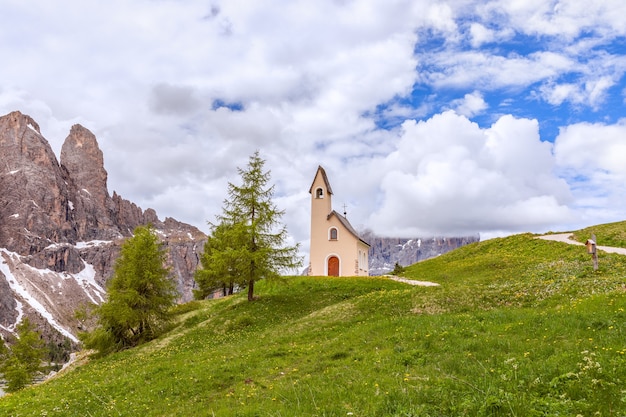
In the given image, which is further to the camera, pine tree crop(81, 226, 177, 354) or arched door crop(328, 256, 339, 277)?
arched door crop(328, 256, 339, 277)

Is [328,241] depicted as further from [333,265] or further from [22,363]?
[22,363]

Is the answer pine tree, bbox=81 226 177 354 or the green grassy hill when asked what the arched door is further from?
the green grassy hill

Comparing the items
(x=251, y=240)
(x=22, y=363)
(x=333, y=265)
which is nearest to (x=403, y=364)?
(x=251, y=240)

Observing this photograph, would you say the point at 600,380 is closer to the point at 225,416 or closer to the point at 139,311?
the point at 225,416

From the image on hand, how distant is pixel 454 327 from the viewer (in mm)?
17125

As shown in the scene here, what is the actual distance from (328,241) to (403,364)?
3892 centimetres

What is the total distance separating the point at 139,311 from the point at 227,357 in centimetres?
1794

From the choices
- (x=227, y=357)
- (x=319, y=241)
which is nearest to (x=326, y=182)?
(x=319, y=241)

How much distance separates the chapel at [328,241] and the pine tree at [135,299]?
19833 millimetres

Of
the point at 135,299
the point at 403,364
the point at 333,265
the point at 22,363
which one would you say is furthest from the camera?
the point at 22,363

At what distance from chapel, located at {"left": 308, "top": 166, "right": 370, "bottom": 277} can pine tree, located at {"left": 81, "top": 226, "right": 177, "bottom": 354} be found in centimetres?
1983

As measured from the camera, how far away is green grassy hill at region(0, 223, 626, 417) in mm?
9633

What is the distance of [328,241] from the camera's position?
52.5 metres

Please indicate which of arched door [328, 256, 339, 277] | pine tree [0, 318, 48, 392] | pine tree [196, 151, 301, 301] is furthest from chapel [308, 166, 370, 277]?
pine tree [0, 318, 48, 392]
